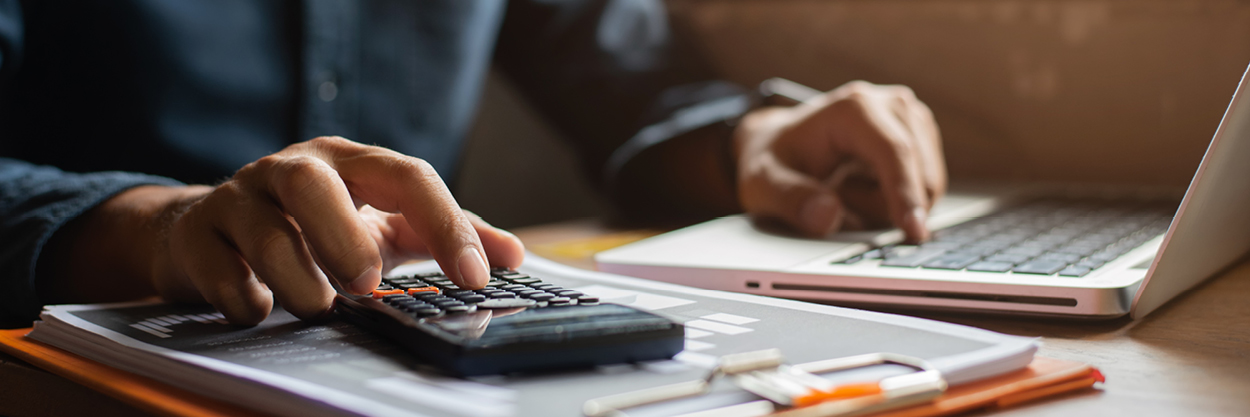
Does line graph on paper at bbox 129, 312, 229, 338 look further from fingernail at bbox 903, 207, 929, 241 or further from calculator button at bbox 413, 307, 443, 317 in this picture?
fingernail at bbox 903, 207, 929, 241

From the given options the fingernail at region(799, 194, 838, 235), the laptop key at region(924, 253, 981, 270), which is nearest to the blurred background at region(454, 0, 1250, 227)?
the fingernail at region(799, 194, 838, 235)

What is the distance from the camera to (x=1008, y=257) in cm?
49

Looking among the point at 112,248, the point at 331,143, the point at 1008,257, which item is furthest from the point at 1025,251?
the point at 112,248

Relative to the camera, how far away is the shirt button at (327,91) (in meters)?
0.87

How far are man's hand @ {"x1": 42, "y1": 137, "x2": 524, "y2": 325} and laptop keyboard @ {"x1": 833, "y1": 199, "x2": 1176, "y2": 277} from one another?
0.82 ft

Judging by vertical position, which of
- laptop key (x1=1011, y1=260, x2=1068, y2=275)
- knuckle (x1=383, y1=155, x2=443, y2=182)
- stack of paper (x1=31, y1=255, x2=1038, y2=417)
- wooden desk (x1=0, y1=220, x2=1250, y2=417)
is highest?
knuckle (x1=383, y1=155, x2=443, y2=182)

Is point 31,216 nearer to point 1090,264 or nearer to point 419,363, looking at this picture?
point 419,363

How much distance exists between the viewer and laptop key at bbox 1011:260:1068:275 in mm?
436

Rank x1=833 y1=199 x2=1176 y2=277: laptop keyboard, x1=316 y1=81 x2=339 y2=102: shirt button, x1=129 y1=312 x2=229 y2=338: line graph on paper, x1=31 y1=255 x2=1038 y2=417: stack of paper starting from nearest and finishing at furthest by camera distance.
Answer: x1=31 y1=255 x2=1038 y2=417: stack of paper → x1=129 y1=312 x2=229 y2=338: line graph on paper → x1=833 y1=199 x2=1176 y2=277: laptop keyboard → x1=316 y1=81 x2=339 y2=102: shirt button

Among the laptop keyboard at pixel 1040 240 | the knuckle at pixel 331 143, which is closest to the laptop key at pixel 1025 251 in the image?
the laptop keyboard at pixel 1040 240

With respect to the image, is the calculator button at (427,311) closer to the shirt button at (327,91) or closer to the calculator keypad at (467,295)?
the calculator keypad at (467,295)

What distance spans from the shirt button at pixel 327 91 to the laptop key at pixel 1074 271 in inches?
27.9

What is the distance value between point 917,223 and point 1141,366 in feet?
0.85

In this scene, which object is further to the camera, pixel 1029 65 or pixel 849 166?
pixel 1029 65
